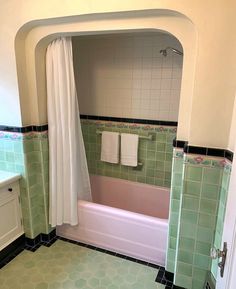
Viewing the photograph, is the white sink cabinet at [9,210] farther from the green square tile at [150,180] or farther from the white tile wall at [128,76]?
the green square tile at [150,180]

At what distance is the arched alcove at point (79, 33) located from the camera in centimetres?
152

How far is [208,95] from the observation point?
145 centimetres

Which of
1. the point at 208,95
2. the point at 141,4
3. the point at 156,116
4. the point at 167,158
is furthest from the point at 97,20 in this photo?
the point at 167,158

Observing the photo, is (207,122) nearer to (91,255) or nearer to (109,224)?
(109,224)

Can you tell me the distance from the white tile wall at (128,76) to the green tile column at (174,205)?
1.04 meters

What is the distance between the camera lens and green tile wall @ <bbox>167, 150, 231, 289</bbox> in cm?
154

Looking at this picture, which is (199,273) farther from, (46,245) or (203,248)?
(46,245)

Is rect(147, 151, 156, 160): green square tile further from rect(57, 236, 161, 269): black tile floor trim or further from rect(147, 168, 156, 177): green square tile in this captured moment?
rect(57, 236, 161, 269): black tile floor trim

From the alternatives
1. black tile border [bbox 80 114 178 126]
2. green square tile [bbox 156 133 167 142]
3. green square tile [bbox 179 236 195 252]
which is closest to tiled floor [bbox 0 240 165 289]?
green square tile [bbox 179 236 195 252]

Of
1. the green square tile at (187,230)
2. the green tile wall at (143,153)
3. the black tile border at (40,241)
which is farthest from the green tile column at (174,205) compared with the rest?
the black tile border at (40,241)

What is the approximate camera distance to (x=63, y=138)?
83.5 inches

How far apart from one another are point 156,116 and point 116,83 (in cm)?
65

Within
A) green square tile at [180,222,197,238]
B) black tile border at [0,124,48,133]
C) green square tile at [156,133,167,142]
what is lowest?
green square tile at [180,222,197,238]

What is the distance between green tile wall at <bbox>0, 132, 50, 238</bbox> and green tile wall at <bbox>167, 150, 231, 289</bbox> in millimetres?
1246
